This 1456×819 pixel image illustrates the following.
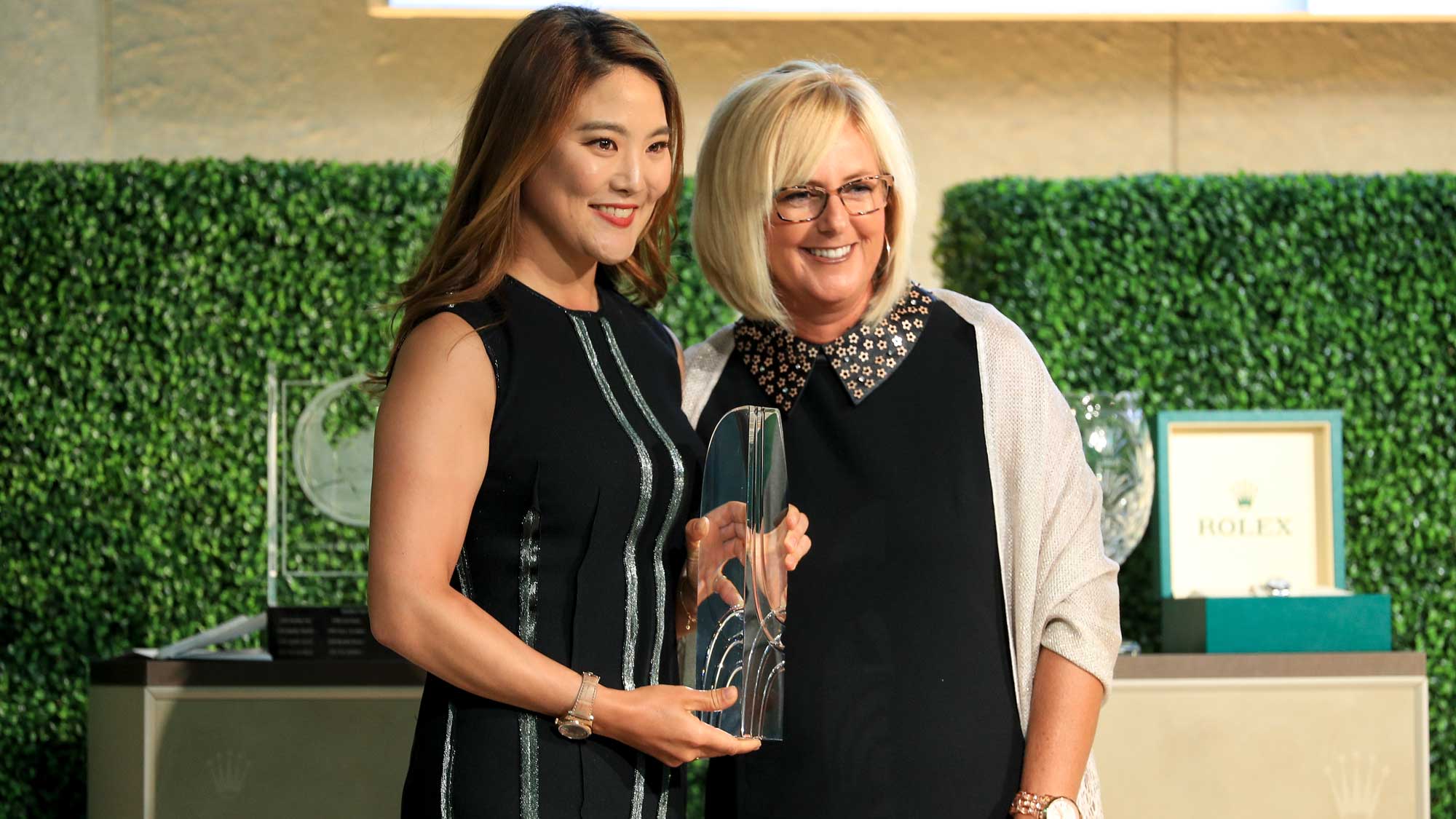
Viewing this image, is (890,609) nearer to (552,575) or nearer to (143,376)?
(552,575)

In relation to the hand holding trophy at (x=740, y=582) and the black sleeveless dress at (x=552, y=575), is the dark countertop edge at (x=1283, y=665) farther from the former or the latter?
the black sleeveless dress at (x=552, y=575)

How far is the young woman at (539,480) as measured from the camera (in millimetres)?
1344

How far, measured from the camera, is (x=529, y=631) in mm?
1391

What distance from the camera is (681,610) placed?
59.6 inches

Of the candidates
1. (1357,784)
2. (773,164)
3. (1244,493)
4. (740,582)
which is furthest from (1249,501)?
(740,582)

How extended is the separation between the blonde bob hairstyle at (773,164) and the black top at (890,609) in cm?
11

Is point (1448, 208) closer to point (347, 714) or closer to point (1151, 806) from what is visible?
point (1151, 806)

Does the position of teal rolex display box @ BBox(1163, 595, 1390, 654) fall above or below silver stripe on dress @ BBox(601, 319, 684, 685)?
below

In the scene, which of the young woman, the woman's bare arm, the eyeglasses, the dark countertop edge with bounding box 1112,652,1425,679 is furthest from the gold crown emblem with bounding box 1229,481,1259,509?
the young woman

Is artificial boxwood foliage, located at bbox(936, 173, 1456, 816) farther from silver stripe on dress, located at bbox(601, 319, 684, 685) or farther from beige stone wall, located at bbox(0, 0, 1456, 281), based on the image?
silver stripe on dress, located at bbox(601, 319, 684, 685)

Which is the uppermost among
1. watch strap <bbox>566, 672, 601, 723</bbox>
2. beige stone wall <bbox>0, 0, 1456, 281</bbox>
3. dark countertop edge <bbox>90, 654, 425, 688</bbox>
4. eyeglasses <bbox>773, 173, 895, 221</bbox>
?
beige stone wall <bbox>0, 0, 1456, 281</bbox>

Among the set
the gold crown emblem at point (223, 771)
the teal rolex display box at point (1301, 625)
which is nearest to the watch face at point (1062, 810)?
the teal rolex display box at point (1301, 625)

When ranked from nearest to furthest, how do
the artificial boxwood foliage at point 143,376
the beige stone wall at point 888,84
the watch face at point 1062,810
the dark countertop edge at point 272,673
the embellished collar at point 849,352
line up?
the watch face at point 1062,810 < the embellished collar at point 849,352 < the dark countertop edge at point 272,673 < the artificial boxwood foliage at point 143,376 < the beige stone wall at point 888,84

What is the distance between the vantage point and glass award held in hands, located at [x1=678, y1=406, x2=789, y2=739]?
146cm
